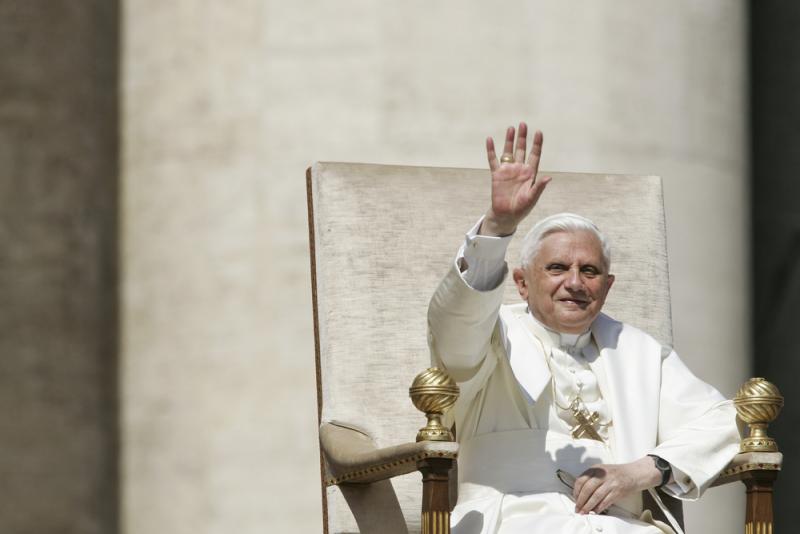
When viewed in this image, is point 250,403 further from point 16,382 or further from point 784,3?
point 784,3

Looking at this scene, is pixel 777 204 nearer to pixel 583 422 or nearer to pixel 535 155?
pixel 583 422

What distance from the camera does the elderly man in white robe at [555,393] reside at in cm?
345

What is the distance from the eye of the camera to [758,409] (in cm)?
362

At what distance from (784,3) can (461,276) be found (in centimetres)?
368

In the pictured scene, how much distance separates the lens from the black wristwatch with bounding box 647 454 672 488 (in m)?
3.64

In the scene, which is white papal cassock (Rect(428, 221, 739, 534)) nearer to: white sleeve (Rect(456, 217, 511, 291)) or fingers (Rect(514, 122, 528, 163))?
white sleeve (Rect(456, 217, 511, 291))

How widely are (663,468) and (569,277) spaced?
0.48 meters

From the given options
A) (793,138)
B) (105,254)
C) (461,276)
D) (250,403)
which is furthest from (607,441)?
(793,138)

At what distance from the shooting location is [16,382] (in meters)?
5.88

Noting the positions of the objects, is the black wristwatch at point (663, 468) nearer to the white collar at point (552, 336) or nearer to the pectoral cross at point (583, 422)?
the pectoral cross at point (583, 422)

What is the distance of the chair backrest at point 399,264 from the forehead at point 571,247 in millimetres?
364

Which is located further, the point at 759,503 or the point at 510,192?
the point at 759,503

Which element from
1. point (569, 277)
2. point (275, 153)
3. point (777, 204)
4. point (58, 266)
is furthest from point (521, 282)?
point (777, 204)

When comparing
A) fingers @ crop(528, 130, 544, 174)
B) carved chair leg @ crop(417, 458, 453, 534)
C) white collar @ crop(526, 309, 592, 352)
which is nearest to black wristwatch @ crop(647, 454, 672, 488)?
white collar @ crop(526, 309, 592, 352)
